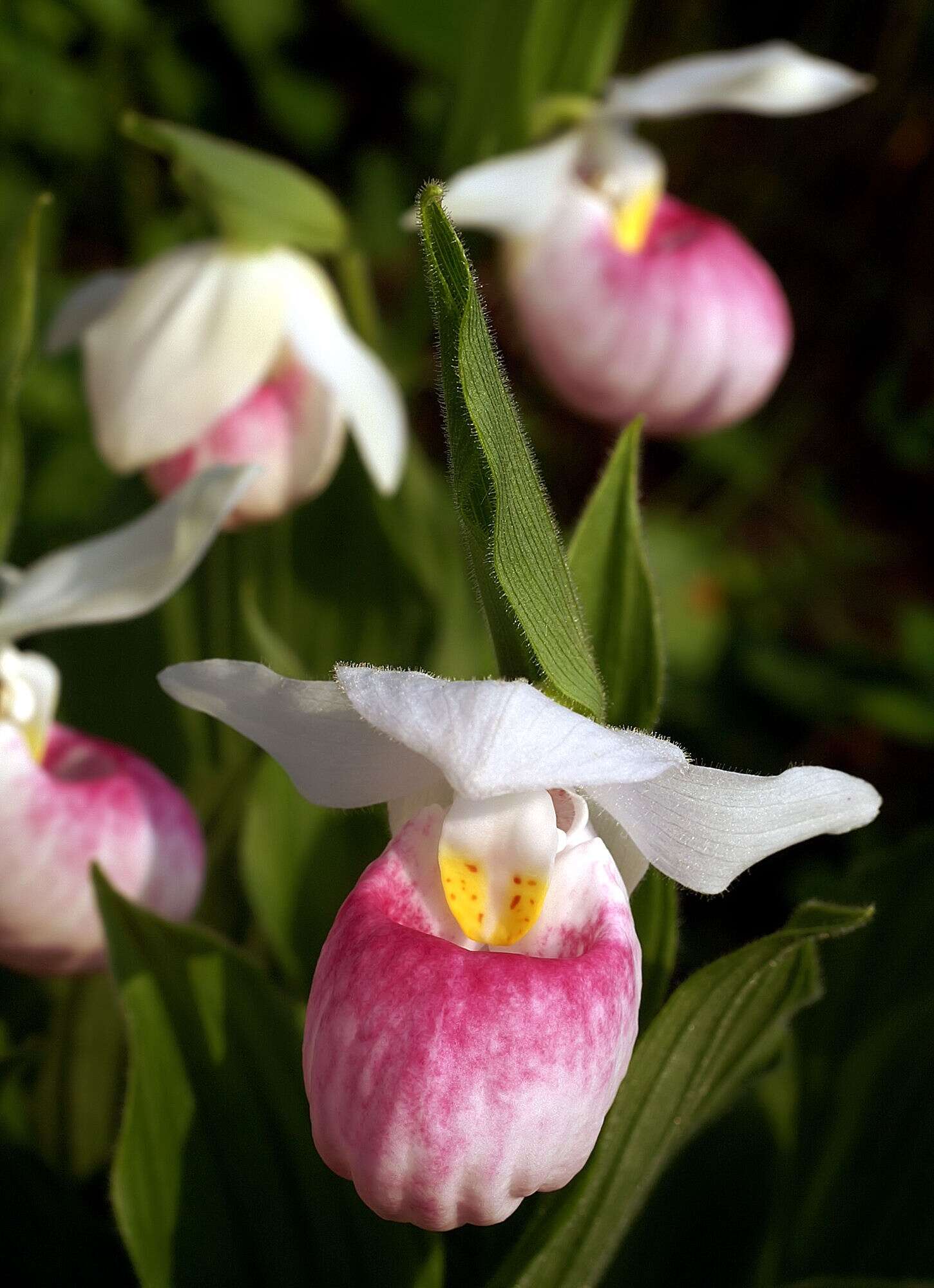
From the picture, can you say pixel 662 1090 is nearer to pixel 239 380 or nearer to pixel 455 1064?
pixel 455 1064

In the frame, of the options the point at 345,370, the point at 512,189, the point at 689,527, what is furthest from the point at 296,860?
the point at 689,527

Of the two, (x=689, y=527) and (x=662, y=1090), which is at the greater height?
(x=662, y=1090)

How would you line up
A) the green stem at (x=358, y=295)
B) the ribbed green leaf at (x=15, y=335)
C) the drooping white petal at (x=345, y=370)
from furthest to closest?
the green stem at (x=358, y=295), the drooping white petal at (x=345, y=370), the ribbed green leaf at (x=15, y=335)

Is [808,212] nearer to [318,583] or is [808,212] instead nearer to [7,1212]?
[318,583]

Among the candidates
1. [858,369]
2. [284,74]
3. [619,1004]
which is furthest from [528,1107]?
[858,369]

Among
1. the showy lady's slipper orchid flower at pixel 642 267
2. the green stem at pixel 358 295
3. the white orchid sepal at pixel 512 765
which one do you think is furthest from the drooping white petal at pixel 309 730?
the showy lady's slipper orchid flower at pixel 642 267

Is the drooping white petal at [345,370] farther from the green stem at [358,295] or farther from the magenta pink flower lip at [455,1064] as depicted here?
the magenta pink flower lip at [455,1064]
